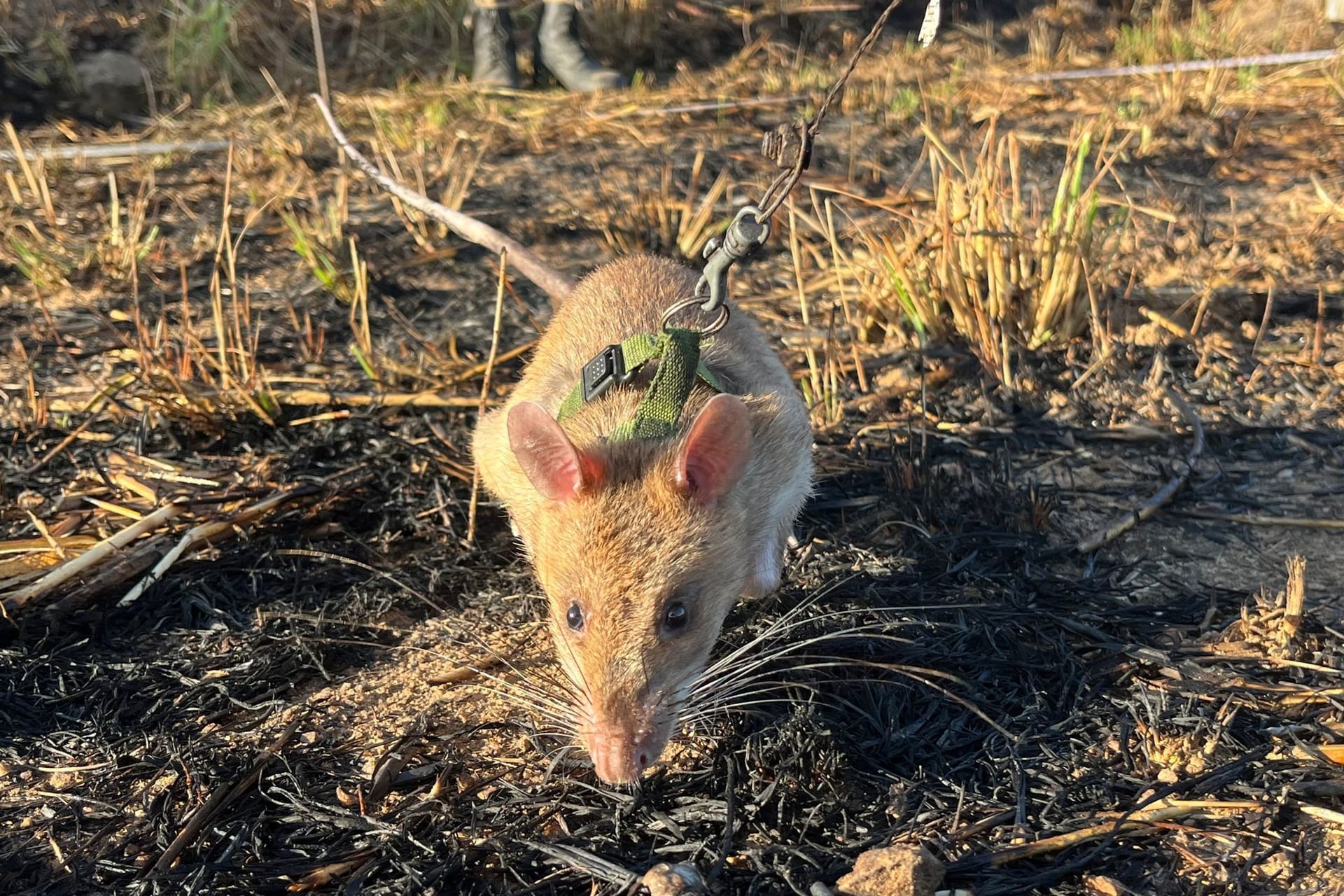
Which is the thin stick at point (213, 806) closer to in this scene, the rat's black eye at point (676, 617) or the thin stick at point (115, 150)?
the rat's black eye at point (676, 617)

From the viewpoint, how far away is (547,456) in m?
2.47

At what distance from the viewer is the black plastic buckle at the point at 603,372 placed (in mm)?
2785

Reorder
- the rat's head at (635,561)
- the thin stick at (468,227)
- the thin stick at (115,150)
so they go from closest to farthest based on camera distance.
→ 1. the rat's head at (635,561)
2. the thin stick at (468,227)
3. the thin stick at (115,150)

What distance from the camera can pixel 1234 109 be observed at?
6.68m

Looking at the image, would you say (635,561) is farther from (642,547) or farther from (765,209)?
(765,209)

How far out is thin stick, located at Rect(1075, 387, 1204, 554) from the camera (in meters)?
3.25

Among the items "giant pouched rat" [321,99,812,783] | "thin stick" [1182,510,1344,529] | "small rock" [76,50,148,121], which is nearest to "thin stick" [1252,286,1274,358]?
"thin stick" [1182,510,1344,529]

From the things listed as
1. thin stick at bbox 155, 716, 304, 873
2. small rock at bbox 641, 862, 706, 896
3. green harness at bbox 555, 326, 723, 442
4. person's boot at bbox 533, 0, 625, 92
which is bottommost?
thin stick at bbox 155, 716, 304, 873

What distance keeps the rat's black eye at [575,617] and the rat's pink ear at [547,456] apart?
0.88 ft

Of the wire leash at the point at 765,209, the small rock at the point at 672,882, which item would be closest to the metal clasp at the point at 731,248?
the wire leash at the point at 765,209

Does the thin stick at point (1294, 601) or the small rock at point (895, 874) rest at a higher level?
the thin stick at point (1294, 601)

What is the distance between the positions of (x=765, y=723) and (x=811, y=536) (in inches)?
34.0

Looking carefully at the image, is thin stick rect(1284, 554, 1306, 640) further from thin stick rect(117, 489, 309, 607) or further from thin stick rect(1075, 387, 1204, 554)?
thin stick rect(117, 489, 309, 607)

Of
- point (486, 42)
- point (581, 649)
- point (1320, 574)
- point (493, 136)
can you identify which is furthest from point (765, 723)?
point (486, 42)
